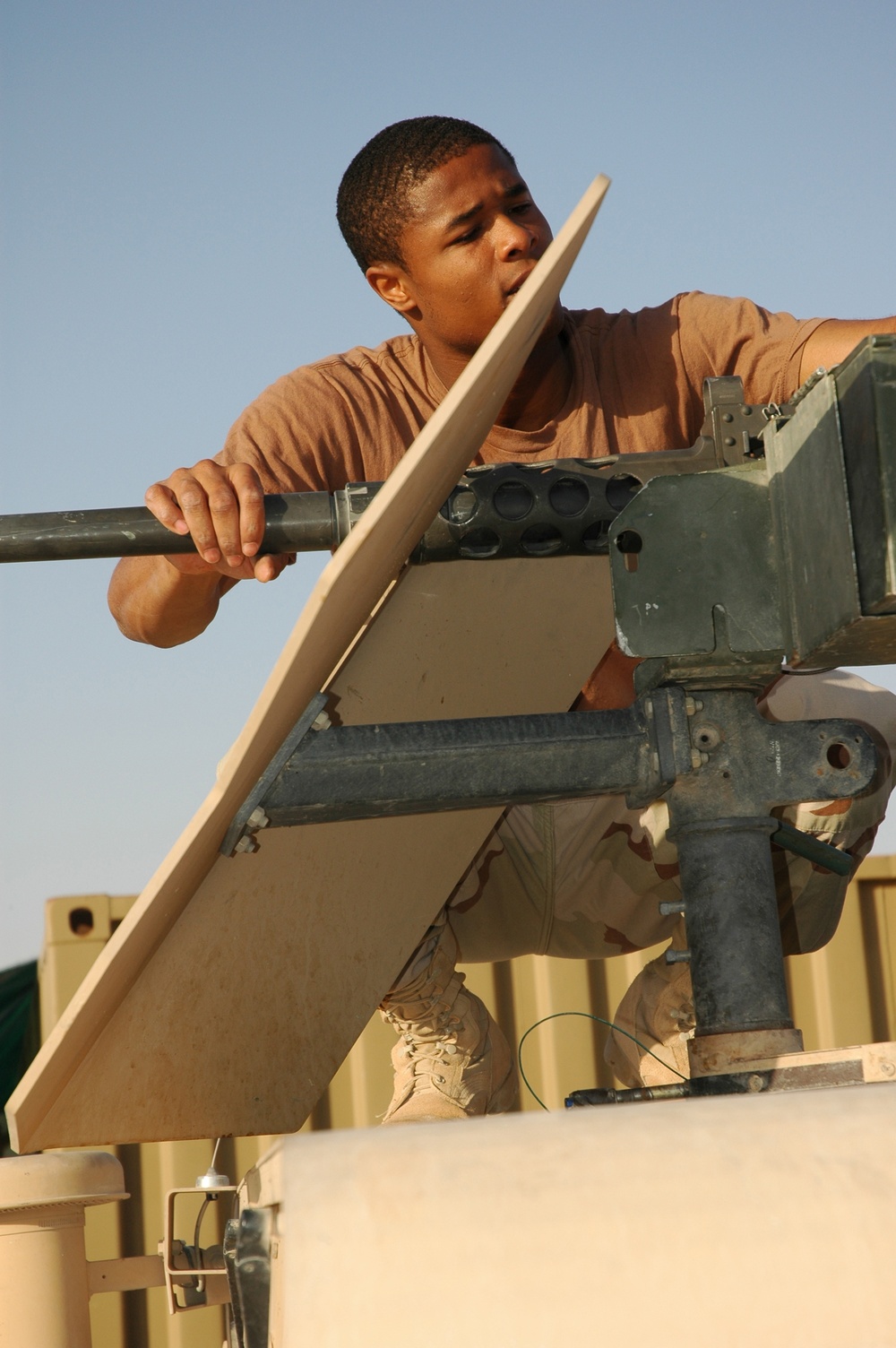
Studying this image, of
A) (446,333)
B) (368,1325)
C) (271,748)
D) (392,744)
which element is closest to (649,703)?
(392,744)

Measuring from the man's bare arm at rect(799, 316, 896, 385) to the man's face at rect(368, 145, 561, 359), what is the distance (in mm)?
427

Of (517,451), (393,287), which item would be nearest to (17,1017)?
(393,287)

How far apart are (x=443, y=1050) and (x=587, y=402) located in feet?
3.47

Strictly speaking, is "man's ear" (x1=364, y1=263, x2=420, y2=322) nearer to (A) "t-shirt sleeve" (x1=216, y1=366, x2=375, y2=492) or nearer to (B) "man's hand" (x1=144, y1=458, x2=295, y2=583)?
(A) "t-shirt sleeve" (x1=216, y1=366, x2=375, y2=492)

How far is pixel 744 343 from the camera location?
216 centimetres

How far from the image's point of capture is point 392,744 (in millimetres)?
1225

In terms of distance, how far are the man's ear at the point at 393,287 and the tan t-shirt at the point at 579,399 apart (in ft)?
0.76

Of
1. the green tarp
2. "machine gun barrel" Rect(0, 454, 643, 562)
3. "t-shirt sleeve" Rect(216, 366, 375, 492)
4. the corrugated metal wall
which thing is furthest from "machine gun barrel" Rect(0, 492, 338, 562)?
the green tarp

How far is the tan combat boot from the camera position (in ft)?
6.61

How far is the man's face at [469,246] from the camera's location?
7.46 feet

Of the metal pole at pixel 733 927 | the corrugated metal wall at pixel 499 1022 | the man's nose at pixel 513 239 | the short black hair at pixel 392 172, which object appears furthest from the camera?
the corrugated metal wall at pixel 499 1022

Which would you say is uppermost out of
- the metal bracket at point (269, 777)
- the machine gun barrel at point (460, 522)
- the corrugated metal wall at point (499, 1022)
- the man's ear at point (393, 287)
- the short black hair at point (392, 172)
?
the short black hair at point (392, 172)

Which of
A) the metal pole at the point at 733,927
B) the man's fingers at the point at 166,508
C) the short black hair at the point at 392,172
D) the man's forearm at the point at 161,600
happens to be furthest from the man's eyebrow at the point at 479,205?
the metal pole at the point at 733,927

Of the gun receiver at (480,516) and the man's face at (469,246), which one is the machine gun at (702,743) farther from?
the man's face at (469,246)
